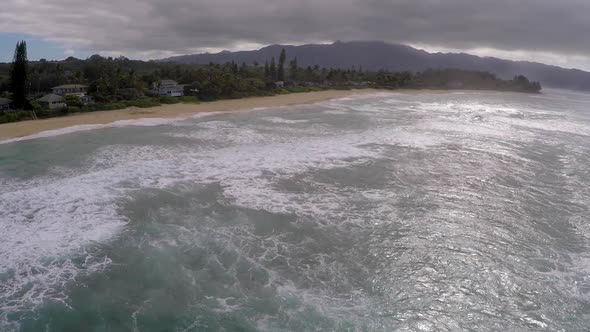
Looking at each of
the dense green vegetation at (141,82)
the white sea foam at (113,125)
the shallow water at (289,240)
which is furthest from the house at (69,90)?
the shallow water at (289,240)

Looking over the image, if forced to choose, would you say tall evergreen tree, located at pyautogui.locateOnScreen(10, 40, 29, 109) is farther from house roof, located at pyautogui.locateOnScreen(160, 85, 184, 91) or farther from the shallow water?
the shallow water

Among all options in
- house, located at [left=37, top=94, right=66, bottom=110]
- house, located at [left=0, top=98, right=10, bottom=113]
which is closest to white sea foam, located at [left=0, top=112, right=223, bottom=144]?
house, located at [left=37, top=94, right=66, bottom=110]

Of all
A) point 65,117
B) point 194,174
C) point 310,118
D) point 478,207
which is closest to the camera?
point 478,207

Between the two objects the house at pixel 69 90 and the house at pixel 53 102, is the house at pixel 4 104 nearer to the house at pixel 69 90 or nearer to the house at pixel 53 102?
the house at pixel 53 102

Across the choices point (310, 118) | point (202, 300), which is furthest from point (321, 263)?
point (310, 118)

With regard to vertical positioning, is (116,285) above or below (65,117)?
below

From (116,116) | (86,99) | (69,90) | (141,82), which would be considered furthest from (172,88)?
(116,116)

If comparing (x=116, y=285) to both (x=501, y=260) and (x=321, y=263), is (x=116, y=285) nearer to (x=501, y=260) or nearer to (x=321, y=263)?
(x=321, y=263)

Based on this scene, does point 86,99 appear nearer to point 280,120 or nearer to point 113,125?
point 113,125
